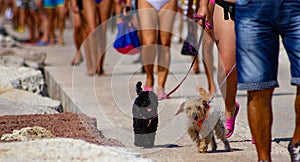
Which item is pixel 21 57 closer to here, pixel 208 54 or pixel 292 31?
pixel 208 54

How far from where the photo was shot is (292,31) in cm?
495

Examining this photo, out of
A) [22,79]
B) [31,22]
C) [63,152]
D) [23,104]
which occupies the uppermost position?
[63,152]

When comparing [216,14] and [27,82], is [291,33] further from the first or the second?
[27,82]

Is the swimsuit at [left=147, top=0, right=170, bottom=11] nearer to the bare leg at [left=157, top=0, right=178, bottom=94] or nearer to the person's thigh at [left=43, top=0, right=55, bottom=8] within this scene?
the bare leg at [left=157, top=0, right=178, bottom=94]

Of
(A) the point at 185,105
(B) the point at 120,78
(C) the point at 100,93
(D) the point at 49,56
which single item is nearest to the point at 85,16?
(B) the point at 120,78

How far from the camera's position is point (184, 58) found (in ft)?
47.0

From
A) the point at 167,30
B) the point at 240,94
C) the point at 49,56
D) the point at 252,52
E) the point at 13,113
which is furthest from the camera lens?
the point at 49,56

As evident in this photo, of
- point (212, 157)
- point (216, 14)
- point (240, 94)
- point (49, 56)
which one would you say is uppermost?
point (216, 14)

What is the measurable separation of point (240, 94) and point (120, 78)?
2335 mm

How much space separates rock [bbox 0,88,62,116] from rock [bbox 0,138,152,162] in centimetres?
238

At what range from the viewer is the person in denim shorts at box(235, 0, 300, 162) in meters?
4.86

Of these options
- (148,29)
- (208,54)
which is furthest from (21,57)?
(208,54)

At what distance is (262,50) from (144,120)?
5.73 feet

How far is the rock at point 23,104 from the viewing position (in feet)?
23.9
